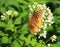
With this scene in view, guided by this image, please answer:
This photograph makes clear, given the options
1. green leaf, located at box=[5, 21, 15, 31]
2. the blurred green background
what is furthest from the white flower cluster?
green leaf, located at box=[5, 21, 15, 31]

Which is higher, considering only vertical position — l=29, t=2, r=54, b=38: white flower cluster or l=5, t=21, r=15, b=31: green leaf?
l=29, t=2, r=54, b=38: white flower cluster

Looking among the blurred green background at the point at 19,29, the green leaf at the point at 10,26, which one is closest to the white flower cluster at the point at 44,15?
the blurred green background at the point at 19,29

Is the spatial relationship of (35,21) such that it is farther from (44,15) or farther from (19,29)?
(19,29)

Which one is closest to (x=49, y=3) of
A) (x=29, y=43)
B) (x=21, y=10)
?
(x=21, y=10)

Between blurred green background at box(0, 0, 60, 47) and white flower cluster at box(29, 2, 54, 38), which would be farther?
white flower cluster at box(29, 2, 54, 38)

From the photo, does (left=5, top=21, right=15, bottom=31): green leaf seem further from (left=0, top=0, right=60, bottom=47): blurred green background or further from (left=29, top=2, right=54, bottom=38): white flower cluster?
(left=29, top=2, right=54, bottom=38): white flower cluster

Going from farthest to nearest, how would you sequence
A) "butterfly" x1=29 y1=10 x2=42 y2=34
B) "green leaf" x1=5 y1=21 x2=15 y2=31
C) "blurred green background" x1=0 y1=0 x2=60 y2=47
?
"green leaf" x1=5 y1=21 x2=15 y2=31 < "blurred green background" x1=0 y1=0 x2=60 y2=47 < "butterfly" x1=29 y1=10 x2=42 y2=34

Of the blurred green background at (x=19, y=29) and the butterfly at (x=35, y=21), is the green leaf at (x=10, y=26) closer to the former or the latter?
the blurred green background at (x=19, y=29)
